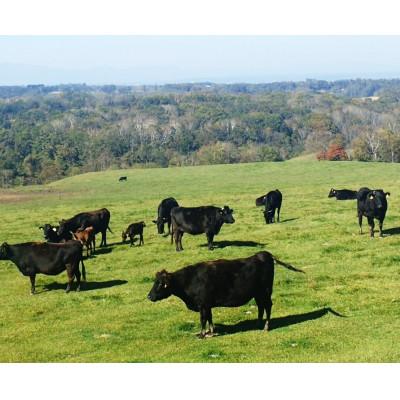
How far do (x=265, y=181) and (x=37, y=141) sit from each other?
390 feet

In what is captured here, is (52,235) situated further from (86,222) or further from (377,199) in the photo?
(377,199)

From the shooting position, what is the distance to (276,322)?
53.7ft

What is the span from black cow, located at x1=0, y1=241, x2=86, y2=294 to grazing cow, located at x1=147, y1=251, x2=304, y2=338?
631 cm

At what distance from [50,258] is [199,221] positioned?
7.68m

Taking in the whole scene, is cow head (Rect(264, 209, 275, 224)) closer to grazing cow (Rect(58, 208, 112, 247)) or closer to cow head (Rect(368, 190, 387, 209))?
cow head (Rect(368, 190, 387, 209))

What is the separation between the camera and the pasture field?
14133 millimetres

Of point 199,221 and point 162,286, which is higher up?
point 162,286

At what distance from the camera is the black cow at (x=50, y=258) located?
21.2 meters

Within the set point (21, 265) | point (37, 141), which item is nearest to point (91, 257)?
point (21, 265)

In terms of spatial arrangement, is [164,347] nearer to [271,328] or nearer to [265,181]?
[271,328]

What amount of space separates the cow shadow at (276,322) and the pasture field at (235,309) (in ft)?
0.08

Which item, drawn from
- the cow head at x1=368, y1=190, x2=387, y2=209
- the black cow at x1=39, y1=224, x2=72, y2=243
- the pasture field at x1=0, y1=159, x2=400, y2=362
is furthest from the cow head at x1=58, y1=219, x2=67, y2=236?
the cow head at x1=368, y1=190, x2=387, y2=209

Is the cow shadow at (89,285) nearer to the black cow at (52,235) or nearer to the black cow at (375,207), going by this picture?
the black cow at (52,235)

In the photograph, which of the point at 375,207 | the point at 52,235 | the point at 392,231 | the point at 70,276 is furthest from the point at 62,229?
the point at 392,231
